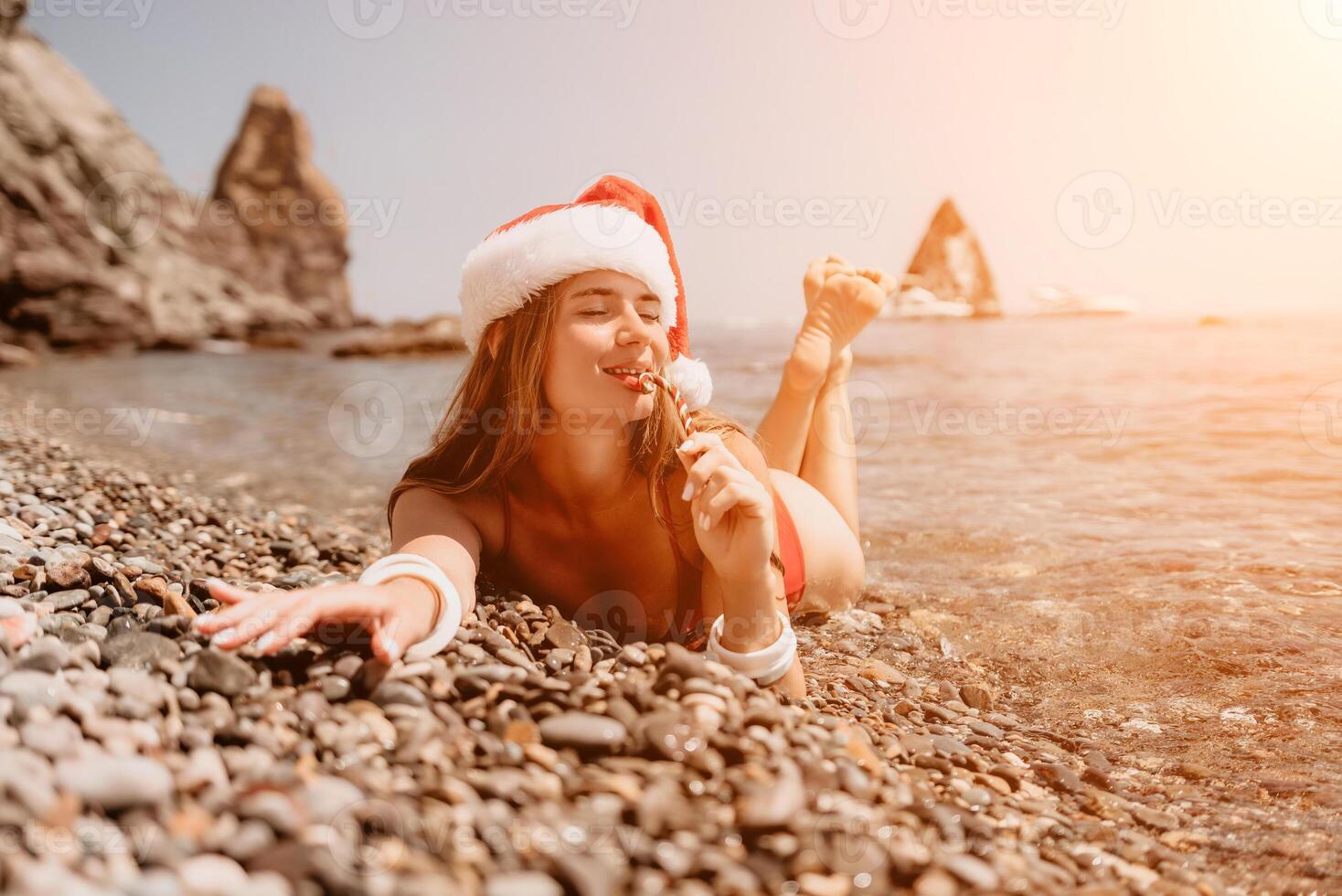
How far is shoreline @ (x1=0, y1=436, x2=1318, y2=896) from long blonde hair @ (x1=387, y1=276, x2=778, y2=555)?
733 millimetres

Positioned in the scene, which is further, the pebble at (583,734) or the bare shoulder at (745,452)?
the bare shoulder at (745,452)

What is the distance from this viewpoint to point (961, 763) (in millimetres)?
2496

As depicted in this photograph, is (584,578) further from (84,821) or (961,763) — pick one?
(84,821)

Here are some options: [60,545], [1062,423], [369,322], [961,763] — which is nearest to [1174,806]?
[961,763]

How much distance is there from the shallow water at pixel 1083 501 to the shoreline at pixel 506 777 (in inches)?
30.8

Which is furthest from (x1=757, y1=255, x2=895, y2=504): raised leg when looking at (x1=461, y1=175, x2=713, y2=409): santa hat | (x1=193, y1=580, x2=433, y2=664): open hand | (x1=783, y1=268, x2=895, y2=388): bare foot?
(x1=193, y1=580, x2=433, y2=664): open hand

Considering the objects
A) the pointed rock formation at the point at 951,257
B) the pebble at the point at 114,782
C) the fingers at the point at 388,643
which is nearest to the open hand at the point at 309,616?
the fingers at the point at 388,643

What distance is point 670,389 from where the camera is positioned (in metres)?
3.16

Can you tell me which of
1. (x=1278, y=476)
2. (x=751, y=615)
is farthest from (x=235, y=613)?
(x=1278, y=476)

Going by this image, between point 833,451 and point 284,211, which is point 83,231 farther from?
point 284,211

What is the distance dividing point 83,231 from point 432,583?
132 ft

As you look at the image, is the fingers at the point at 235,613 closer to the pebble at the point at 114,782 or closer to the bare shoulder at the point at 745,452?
the pebble at the point at 114,782

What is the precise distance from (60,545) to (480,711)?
2.73 meters

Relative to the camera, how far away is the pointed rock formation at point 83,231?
3019cm
